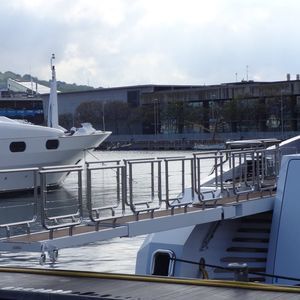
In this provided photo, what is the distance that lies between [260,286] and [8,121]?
35.6 meters

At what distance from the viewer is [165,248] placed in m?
14.5

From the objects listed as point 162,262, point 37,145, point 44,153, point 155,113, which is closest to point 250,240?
point 162,262

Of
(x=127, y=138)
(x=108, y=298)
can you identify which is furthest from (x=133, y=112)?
(x=108, y=298)

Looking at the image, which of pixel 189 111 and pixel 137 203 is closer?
pixel 137 203

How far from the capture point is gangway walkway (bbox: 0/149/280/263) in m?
11.5

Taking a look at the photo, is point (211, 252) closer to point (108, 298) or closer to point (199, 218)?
point (199, 218)

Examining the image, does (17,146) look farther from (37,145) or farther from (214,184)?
(214,184)

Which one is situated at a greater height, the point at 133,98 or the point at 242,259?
the point at 133,98

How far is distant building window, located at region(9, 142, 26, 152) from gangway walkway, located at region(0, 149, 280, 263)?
2528 centimetres

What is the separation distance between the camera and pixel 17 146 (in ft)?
141

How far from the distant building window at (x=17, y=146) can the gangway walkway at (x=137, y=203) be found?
82.9 ft

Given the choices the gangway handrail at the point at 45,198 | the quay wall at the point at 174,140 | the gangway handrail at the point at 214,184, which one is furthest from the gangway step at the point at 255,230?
the quay wall at the point at 174,140

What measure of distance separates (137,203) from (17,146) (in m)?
30.3

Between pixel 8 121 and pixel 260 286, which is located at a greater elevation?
pixel 8 121
